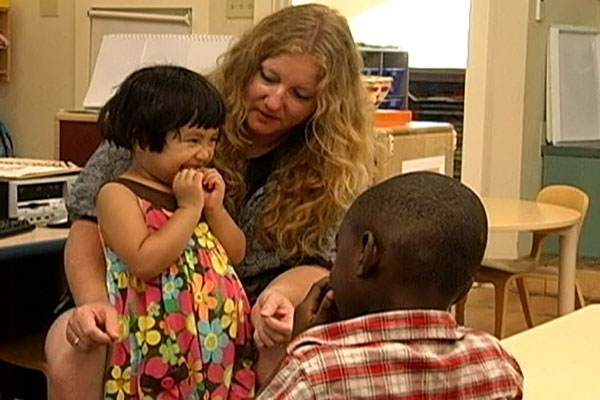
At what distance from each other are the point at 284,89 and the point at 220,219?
0.91ft

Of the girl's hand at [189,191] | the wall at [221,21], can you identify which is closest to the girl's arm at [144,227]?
the girl's hand at [189,191]

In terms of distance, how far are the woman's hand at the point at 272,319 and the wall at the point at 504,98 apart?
3256 millimetres

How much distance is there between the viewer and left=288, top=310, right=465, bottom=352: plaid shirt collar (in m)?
0.97

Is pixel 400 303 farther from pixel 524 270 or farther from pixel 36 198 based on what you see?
pixel 524 270

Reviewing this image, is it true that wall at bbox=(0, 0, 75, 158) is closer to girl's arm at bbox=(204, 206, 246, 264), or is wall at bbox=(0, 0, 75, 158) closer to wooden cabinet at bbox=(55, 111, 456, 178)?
wooden cabinet at bbox=(55, 111, 456, 178)

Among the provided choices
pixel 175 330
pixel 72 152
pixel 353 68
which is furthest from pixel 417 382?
pixel 72 152

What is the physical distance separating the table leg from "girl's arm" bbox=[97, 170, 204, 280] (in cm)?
217

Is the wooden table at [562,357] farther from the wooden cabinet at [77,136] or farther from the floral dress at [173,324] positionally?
the wooden cabinet at [77,136]

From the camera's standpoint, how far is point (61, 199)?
257cm

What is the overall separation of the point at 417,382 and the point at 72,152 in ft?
8.55

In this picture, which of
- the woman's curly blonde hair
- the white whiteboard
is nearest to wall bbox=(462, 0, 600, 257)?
the white whiteboard

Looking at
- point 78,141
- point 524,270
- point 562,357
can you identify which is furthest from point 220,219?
point 524,270

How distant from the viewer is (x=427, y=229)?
96 cm

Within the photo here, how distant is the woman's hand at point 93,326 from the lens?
61.2 inches
